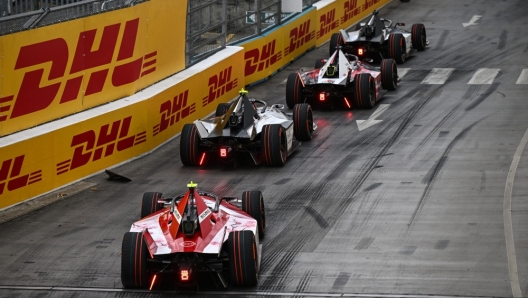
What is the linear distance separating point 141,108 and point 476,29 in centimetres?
1836

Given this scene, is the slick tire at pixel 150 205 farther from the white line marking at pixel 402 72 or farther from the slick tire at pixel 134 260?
the white line marking at pixel 402 72

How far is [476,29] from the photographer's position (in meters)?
35.4

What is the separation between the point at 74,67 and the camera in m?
18.6

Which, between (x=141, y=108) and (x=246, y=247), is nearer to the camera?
(x=246, y=247)

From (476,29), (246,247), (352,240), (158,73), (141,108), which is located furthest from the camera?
(476,29)

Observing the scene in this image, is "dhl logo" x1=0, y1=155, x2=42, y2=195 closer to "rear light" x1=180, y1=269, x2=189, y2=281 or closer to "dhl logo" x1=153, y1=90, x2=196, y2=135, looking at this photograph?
"dhl logo" x1=153, y1=90, x2=196, y2=135

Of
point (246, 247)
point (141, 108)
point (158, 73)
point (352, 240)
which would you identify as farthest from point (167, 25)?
point (246, 247)

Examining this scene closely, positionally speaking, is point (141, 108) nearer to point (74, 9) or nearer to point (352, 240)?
point (74, 9)

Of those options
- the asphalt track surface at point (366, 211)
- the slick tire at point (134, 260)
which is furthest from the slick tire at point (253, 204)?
the slick tire at point (134, 260)

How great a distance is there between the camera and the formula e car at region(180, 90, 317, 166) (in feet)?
61.8

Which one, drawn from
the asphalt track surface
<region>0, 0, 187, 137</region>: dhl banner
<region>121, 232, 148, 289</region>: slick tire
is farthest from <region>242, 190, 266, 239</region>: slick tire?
<region>0, 0, 187, 137</region>: dhl banner

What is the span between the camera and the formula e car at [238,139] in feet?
61.8

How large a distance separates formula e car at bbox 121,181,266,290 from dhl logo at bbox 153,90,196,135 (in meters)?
8.19

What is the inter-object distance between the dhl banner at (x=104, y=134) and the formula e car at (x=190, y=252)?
4391 millimetres
